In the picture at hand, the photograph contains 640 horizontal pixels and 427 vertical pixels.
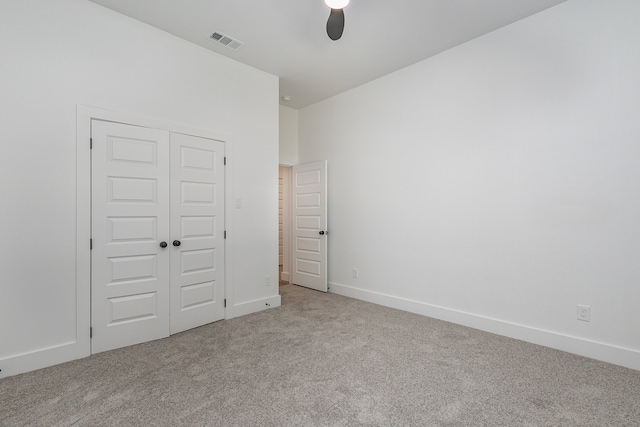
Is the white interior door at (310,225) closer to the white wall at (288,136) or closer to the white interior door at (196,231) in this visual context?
the white wall at (288,136)

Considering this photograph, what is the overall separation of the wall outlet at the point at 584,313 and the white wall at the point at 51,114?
4.25 meters

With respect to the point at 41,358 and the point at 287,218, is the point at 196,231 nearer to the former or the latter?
the point at 41,358

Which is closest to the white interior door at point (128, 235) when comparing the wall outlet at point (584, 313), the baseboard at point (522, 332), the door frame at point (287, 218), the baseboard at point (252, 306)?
the baseboard at point (252, 306)

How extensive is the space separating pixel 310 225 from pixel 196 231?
2.06 m

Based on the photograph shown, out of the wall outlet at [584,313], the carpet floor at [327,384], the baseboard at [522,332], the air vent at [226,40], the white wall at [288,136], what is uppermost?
the air vent at [226,40]

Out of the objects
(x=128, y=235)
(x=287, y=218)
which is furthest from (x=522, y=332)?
(x=128, y=235)

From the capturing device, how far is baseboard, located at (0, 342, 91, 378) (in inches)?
89.8

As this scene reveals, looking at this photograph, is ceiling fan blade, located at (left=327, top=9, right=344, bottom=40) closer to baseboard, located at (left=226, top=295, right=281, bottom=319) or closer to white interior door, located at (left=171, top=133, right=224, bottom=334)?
white interior door, located at (left=171, top=133, right=224, bottom=334)

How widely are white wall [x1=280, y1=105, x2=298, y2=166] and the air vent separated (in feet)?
6.26

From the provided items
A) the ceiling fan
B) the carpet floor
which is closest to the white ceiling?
the ceiling fan

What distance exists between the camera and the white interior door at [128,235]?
2.69 m

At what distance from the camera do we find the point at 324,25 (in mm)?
3020

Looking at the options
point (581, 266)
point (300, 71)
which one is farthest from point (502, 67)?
point (300, 71)

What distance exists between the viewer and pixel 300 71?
13.0 feet
